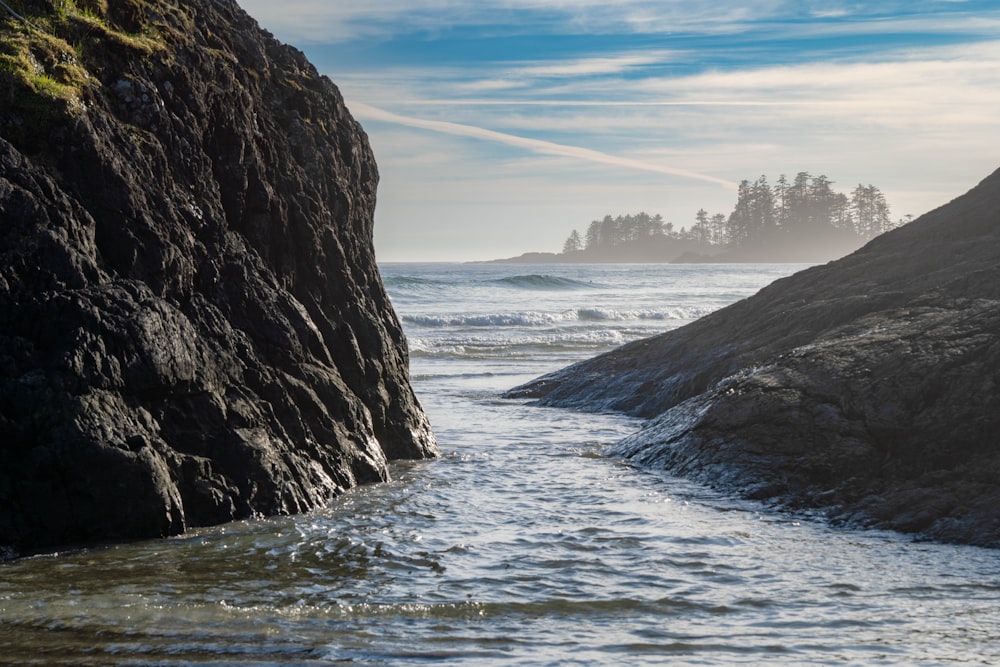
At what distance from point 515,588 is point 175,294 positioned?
4092 mm

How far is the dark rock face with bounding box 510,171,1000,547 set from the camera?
29.4 ft

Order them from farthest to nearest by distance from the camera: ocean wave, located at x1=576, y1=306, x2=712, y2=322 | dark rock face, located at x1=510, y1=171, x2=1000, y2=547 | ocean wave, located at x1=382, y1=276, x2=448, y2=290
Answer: ocean wave, located at x1=382, y1=276, x2=448, y2=290, ocean wave, located at x1=576, y1=306, x2=712, y2=322, dark rock face, located at x1=510, y1=171, x2=1000, y2=547

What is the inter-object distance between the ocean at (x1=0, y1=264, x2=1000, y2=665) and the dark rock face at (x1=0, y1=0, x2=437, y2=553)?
525mm

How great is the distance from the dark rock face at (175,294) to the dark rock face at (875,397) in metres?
3.82

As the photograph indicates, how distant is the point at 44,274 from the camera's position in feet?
25.5

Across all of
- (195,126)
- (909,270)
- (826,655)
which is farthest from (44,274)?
(909,270)

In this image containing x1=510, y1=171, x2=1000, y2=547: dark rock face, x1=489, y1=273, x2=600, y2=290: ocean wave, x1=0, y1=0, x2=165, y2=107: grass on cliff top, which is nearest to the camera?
x1=0, y1=0, x2=165, y2=107: grass on cliff top

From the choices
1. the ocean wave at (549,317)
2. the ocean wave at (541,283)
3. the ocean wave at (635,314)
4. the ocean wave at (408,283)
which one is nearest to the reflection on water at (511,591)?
the ocean wave at (549,317)

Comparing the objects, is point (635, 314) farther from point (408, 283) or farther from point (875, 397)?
point (875, 397)

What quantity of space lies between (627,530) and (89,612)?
4.35 meters

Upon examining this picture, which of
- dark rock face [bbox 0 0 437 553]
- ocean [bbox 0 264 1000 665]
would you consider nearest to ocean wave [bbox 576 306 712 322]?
dark rock face [bbox 0 0 437 553]

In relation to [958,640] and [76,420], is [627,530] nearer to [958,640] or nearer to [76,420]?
[958,640]

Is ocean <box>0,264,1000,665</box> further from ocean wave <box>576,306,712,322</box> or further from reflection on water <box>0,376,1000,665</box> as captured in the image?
ocean wave <box>576,306,712,322</box>

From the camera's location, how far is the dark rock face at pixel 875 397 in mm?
8961
